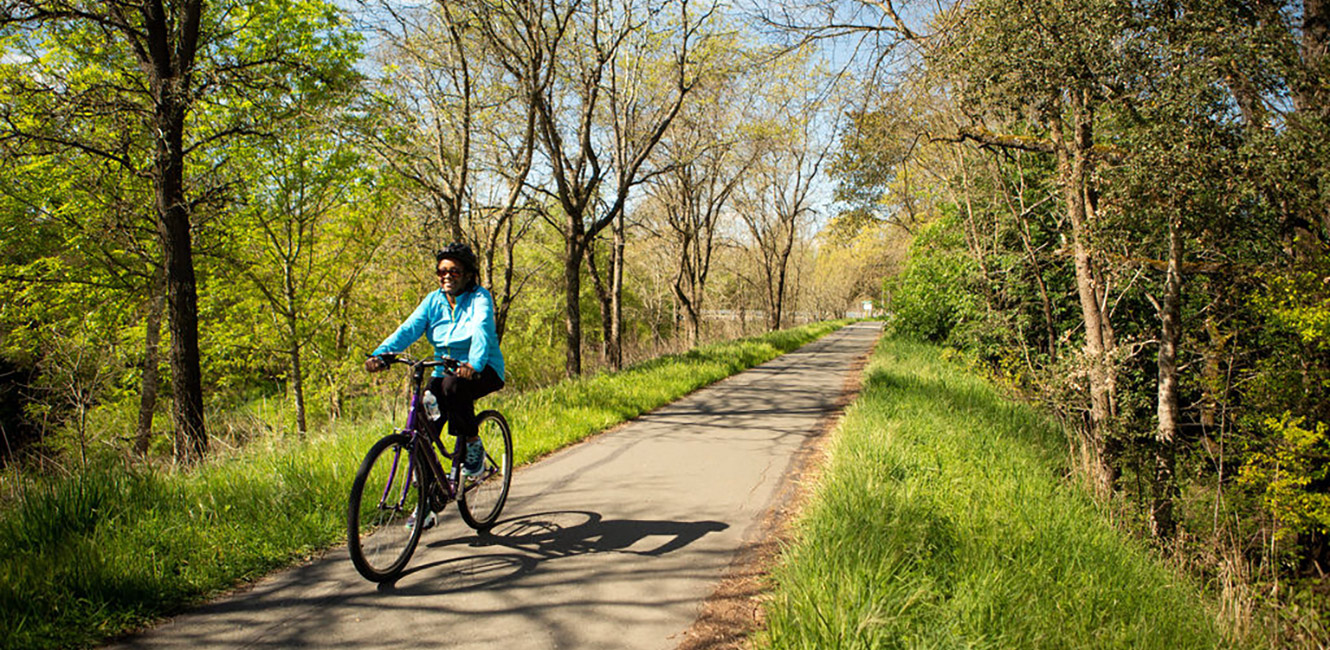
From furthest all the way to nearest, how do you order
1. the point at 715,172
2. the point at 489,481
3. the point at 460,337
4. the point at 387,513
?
the point at 715,172
the point at 489,481
the point at 460,337
the point at 387,513

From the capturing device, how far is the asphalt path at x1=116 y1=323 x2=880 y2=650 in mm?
2838

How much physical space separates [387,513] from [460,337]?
1120 millimetres

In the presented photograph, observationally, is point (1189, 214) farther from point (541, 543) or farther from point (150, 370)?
point (150, 370)

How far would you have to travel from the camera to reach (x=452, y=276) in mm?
3996

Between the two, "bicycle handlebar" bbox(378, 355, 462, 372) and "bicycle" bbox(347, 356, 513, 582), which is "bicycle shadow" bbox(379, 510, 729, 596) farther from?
"bicycle handlebar" bbox(378, 355, 462, 372)

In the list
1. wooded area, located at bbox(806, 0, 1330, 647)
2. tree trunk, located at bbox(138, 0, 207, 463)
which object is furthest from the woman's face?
tree trunk, located at bbox(138, 0, 207, 463)

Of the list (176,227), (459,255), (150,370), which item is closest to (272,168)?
(150,370)

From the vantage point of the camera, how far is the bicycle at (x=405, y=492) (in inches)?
130

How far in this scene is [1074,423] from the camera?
7391 millimetres

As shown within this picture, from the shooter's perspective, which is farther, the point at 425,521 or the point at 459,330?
the point at 459,330

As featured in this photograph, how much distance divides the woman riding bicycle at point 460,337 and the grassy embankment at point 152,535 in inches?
41.4

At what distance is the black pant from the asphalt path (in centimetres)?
74

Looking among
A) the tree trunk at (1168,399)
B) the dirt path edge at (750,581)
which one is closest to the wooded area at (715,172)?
the tree trunk at (1168,399)

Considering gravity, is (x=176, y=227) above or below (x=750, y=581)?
above
